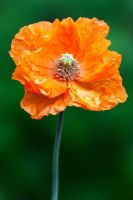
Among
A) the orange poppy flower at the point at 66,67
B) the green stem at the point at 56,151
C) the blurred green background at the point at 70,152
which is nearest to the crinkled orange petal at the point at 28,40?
the orange poppy flower at the point at 66,67

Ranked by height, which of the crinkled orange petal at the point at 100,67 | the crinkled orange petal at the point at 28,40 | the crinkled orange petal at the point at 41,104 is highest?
the crinkled orange petal at the point at 28,40

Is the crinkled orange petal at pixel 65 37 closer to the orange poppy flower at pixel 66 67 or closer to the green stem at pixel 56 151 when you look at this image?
the orange poppy flower at pixel 66 67

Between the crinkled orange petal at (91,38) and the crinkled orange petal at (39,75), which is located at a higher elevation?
the crinkled orange petal at (91,38)

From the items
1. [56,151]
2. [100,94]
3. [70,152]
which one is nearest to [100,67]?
[100,94]

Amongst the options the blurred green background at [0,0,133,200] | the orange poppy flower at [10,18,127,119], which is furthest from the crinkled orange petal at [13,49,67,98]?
the blurred green background at [0,0,133,200]

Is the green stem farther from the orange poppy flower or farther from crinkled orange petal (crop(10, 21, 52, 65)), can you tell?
crinkled orange petal (crop(10, 21, 52, 65))

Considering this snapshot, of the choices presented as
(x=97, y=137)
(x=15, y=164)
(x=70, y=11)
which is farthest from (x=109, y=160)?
(x=70, y=11)

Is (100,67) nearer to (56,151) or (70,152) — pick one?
(56,151)
